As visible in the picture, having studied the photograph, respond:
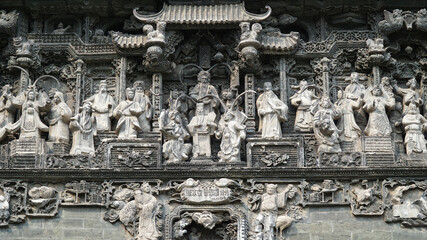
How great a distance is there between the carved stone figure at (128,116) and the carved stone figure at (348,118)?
12.9 feet

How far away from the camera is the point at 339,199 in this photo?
21.0 m

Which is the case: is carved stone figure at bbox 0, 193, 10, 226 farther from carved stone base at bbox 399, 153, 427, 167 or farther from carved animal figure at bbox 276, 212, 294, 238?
carved stone base at bbox 399, 153, 427, 167

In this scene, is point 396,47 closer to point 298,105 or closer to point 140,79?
point 298,105

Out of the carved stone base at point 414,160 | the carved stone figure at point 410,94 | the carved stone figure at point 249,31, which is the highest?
the carved stone figure at point 249,31

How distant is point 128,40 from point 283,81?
3.26 metres

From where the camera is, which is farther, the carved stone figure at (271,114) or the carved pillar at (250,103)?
the carved pillar at (250,103)

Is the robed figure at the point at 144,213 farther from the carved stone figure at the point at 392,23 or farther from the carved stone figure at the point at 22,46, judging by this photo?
the carved stone figure at the point at 392,23

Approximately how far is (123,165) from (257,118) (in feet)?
9.64

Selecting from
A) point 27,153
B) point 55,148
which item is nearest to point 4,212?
point 27,153

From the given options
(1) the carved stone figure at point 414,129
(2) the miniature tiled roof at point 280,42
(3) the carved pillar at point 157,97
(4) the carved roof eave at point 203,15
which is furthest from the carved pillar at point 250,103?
(1) the carved stone figure at point 414,129

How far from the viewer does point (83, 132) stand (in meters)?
21.7

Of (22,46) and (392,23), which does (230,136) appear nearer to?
(392,23)

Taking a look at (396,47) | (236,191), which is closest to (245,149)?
(236,191)

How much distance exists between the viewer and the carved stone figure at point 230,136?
21297 mm
